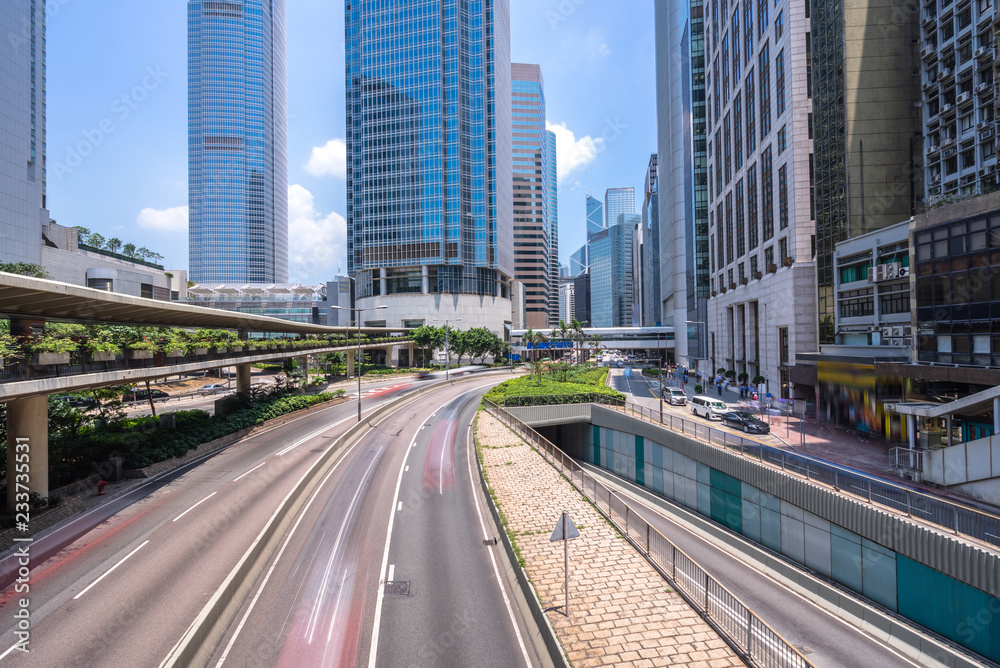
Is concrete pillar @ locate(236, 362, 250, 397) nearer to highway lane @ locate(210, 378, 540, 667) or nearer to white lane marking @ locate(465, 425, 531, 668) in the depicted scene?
highway lane @ locate(210, 378, 540, 667)

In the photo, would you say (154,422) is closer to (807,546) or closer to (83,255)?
(807,546)

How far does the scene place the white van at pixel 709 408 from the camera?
3644cm

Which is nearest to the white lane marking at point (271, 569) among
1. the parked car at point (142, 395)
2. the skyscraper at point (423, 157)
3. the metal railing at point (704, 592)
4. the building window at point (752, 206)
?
the metal railing at point (704, 592)

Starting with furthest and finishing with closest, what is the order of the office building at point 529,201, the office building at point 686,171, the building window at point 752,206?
the office building at point 529,201 < the office building at point 686,171 < the building window at point 752,206

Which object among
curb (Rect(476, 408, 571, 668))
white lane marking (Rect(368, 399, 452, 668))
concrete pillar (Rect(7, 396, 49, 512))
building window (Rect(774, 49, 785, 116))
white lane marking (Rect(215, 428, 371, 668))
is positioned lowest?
white lane marking (Rect(368, 399, 452, 668))

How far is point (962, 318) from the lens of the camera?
23125 mm

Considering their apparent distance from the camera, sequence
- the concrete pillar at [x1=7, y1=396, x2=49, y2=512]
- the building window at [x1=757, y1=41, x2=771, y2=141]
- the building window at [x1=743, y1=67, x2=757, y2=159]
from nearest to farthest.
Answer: the concrete pillar at [x1=7, y1=396, x2=49, y2=512]
the building window at [x1=757, y1=41, x2=771, y2=141]
the building window at [x1=743, y1=67, x2=757, y2=159]

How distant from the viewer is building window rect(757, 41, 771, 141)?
49.2 m

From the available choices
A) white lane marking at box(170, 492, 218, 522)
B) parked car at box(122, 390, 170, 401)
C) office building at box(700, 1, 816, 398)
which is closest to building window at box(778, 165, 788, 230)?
office building at box(700, 1, 816, 398)

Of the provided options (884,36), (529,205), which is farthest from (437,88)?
(884,36)

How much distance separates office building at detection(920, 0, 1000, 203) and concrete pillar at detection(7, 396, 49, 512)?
5516cm

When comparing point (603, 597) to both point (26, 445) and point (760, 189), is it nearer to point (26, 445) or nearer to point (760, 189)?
point (26, 445)

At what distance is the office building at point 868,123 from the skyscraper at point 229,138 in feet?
634

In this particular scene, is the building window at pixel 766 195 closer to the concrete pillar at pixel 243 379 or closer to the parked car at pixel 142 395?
the concrete pillar at pixel 243 379
